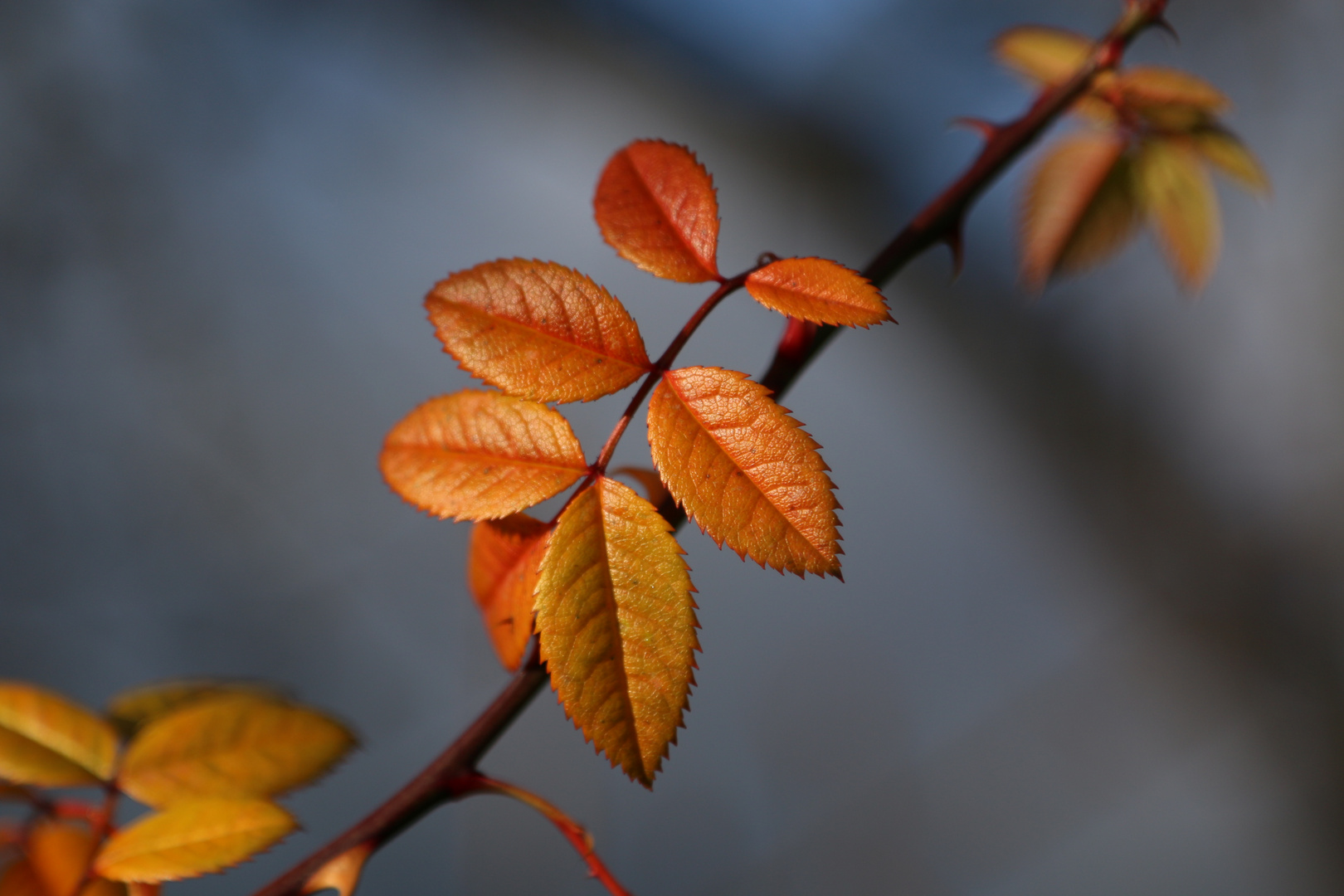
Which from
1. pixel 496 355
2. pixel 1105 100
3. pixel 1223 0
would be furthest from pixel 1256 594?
pixel 496 355

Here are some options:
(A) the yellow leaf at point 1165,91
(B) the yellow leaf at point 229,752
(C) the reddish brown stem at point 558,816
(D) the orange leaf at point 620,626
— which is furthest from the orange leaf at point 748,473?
(A) the yellow leaf at point 1165,91

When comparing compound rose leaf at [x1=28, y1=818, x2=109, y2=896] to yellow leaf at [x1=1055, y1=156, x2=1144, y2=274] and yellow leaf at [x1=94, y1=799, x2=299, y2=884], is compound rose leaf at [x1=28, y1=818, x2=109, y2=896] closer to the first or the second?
yellow leaf at [x1=94, y1=799, x2=299, y2=884]

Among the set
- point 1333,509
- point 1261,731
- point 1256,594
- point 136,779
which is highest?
point 1333,509

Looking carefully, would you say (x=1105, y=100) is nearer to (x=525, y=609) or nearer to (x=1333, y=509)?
(x=525, y=609)

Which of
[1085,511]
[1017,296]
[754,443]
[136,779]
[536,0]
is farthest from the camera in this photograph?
[1085,511]

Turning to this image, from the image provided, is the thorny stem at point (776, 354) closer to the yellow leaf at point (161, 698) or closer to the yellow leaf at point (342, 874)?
the yellow leaf at point (342, 874)

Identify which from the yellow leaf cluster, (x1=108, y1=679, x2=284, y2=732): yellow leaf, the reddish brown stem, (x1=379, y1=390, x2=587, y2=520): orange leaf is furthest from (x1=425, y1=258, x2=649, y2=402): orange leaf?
the yellow leaf cluster
